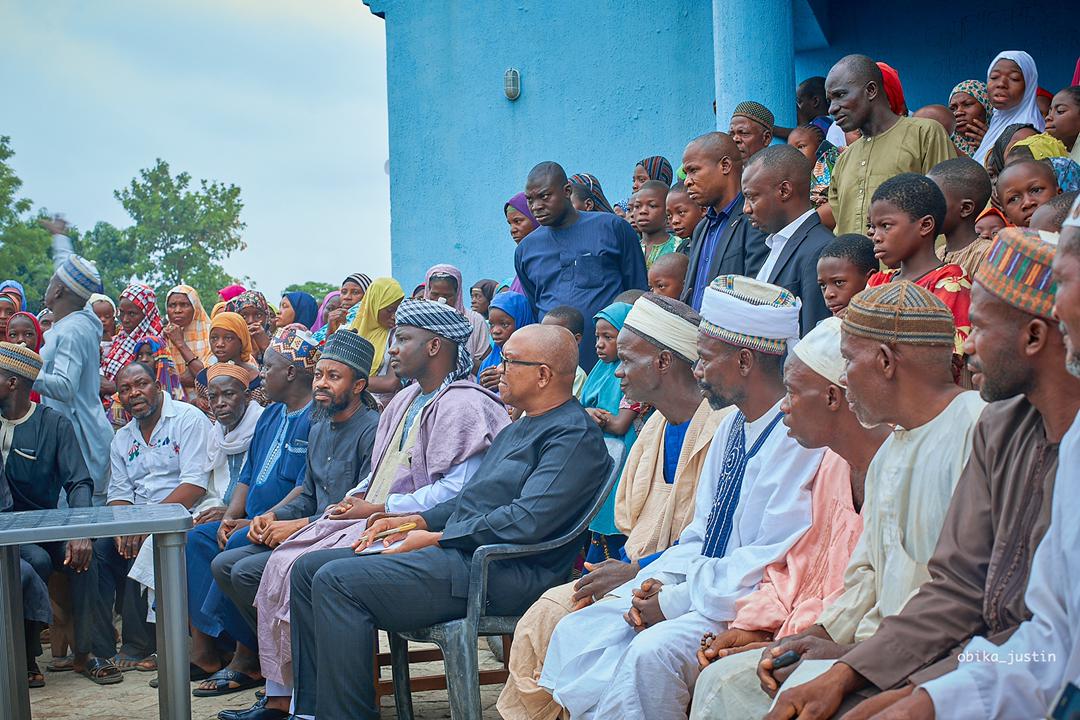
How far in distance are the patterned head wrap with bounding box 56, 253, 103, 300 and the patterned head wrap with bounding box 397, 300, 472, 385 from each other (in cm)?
350

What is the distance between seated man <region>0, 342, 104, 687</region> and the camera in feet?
23.0

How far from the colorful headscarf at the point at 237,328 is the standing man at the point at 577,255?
245 cm

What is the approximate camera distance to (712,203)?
636 cm

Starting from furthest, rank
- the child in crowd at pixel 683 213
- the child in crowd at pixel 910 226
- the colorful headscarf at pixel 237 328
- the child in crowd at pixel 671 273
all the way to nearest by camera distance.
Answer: the colorful headscarf at pixel 237 328 → the child in crowd at pixel 683 213 → the child in crowd at pixel 671 273 → the child in crowd at pixel 910 226

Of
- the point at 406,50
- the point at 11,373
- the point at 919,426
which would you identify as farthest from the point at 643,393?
the point at 406,50

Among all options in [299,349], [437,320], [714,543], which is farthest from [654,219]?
[714,543]

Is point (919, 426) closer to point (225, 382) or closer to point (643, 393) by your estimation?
point (643, 393)

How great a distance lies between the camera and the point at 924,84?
35.3 ft

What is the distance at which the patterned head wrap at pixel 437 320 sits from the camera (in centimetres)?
604

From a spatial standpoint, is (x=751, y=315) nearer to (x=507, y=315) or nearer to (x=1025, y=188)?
(x=1025, y=188)

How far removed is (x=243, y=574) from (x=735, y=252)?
10.2 ft

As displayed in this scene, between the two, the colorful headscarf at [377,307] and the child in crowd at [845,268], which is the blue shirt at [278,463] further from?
the child in crowd at [845,268]

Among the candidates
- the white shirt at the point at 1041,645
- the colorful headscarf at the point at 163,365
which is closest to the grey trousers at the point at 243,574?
the colorful headscarf at the point at 163,365

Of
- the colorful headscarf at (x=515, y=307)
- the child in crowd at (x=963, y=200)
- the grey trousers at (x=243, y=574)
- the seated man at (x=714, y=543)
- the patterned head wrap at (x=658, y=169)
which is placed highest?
the patterned head wrap at (x=658, y=169)
